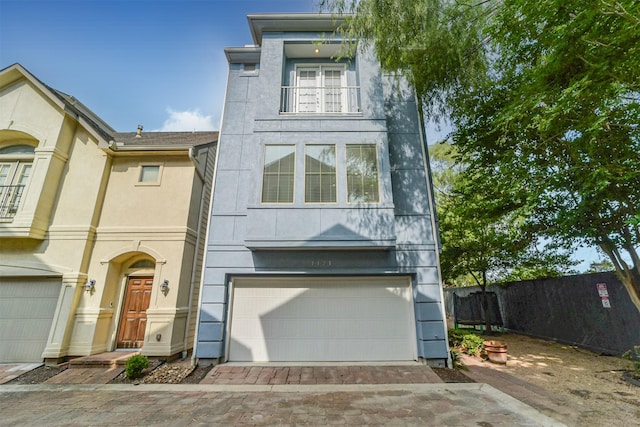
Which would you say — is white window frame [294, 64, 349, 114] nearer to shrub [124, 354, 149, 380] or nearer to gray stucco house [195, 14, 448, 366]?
gray stucco house [195, 14, 448, 366]

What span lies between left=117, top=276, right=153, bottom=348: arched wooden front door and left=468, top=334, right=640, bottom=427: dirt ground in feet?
29.9

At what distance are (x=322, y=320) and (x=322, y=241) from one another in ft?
6.67

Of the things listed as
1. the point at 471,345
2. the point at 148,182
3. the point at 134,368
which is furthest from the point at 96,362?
the point at 471,345

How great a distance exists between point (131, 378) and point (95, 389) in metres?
0.58

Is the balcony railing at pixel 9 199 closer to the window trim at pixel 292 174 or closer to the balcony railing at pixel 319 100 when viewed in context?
the window trim at pixel 292 174

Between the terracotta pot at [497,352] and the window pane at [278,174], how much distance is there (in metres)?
6.26

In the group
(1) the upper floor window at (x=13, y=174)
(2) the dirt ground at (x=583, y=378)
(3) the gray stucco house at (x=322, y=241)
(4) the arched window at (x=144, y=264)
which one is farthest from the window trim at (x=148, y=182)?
(2) the dirt ground at (x=583, y=378)

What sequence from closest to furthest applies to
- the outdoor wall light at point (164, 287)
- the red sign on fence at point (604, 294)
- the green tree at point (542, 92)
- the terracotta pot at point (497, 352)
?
1. the green tree at point (542, 92)
2. the terracotta pot at point (497, 352)
3. the outdoor wall light at point (164, 287)
4. the red sign on fence at point (604, 294)

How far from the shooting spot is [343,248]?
20.6 feet

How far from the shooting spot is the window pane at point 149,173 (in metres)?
7.82

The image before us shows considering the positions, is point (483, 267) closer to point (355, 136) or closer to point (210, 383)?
point (355, 136)

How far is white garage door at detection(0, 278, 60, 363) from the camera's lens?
6543 mm

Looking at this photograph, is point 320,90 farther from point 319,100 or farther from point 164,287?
point 164,287

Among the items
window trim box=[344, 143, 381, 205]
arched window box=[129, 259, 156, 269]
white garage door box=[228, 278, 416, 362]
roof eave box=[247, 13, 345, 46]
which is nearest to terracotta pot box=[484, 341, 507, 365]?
white garage door box=[228, 278, 416, 362]
